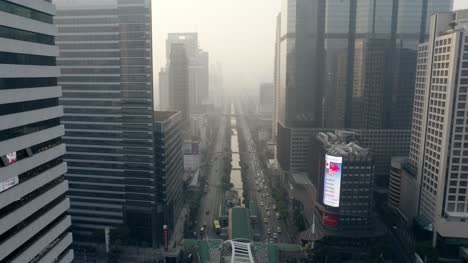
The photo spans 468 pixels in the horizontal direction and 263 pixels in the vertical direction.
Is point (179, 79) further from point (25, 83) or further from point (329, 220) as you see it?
point (25, 83)

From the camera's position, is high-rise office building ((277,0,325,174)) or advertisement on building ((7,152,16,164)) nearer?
advertisement on building ((7,152,16,164))

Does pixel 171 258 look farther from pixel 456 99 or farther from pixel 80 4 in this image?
pixel 456 99

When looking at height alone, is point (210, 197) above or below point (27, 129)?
below

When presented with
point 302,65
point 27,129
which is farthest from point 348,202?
point 27,129

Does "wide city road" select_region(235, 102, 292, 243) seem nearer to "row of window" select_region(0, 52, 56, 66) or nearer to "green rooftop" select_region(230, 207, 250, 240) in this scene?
"green rooftop" select_region(230, 207, 250, 240)

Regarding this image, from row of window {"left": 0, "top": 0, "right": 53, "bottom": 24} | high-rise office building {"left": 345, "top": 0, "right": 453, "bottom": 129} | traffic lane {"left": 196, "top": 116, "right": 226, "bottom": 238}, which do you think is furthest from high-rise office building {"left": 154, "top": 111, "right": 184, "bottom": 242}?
high-rise office building {"left": 345, "top": 0, "right": 453, "bottom": 129}

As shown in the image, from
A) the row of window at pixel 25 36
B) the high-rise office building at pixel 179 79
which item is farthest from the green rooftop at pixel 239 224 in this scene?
the high-rise office building at pixel 179 79
